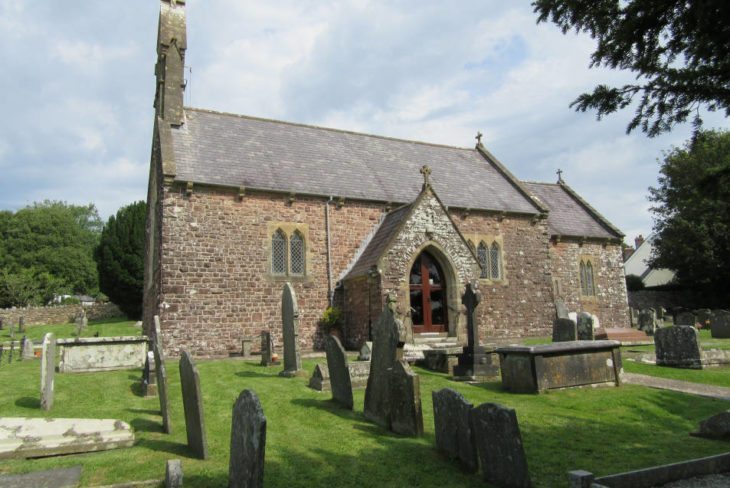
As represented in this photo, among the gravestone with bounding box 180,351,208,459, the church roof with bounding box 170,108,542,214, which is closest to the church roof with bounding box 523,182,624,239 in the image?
the church roof with bounding box 170,108,542,214

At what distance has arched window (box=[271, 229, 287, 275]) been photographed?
18812mm

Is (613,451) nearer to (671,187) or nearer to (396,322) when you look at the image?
(396,322)

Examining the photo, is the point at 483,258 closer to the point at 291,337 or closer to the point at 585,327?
the point at 585,327

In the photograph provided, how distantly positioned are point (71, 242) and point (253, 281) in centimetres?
5328

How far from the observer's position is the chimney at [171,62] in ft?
66.8

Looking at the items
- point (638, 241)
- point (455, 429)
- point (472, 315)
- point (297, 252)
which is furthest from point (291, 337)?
point (638, 241)

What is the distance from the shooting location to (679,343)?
1340cm

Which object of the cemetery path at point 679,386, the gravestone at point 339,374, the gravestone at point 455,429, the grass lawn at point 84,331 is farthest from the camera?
the grass lawn at point 84,331

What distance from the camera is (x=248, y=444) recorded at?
4984 mm

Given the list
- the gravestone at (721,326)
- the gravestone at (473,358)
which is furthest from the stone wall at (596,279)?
the gravestone at (473,358)

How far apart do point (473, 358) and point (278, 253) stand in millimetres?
9004

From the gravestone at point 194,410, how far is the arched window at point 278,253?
11.5m

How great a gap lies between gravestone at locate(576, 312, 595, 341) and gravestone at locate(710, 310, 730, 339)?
10.5 meters

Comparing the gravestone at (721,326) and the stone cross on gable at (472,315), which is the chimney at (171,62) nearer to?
the stone cross on gable at (472,315)
